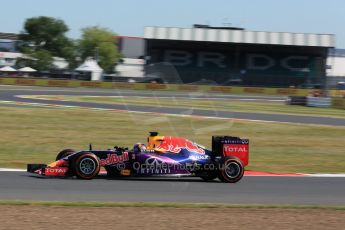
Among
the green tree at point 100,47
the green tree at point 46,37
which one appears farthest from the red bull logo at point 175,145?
the green tree at point 100,47

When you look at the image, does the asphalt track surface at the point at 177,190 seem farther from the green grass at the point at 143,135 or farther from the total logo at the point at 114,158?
the green grass at the point at 143,135

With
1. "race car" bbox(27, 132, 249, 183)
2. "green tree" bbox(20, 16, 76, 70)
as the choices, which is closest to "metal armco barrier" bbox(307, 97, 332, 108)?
"race car" bbox(27, 132, 249, 183)

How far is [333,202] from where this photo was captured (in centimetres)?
948

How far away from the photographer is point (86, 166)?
10.5 metres

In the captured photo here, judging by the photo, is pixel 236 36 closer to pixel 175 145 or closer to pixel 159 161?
pixel 175 145

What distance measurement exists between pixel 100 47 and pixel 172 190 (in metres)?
94.1

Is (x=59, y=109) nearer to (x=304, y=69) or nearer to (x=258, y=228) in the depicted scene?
(x=258, y=228)

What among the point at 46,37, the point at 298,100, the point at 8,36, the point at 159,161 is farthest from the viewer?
the point at 8,36

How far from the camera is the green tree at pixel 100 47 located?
101 metres

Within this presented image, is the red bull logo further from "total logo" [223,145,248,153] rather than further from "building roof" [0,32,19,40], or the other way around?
"building roof" [0,32,19,40]

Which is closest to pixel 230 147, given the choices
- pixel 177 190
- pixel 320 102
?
pixel 177 190

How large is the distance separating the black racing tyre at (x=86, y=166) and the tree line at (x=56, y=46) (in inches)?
3182

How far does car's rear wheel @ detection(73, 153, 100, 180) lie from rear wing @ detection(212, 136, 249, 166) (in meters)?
2.25

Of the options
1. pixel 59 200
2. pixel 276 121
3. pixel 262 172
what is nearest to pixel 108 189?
pixel 59 200
